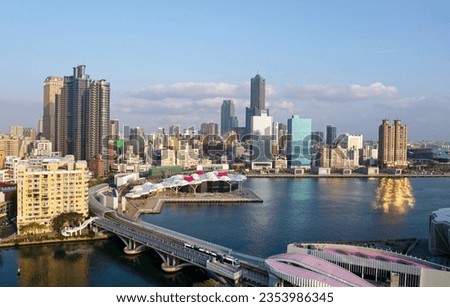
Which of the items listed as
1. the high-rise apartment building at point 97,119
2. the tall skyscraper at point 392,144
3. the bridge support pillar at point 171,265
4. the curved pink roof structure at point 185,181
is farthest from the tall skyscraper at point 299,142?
the bridge support pillar at point 171,265

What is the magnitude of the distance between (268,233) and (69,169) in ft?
11.2

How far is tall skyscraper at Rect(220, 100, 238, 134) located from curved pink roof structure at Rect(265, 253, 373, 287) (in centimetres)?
4326

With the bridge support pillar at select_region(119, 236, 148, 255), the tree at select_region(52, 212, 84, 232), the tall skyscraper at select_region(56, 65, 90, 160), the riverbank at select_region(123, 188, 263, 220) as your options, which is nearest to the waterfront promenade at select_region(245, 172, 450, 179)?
the riverbank at select_region(123, 188, 263, 220)

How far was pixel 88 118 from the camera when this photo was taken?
Answer: 17.7m

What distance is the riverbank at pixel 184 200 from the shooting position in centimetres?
932

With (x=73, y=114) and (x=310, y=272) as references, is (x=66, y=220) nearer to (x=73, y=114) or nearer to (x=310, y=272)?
(x=310, y=272)

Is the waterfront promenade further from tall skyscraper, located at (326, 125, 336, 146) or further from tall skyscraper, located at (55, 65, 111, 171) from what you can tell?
tall skyscraper, located at (326, 125, 336, 146)

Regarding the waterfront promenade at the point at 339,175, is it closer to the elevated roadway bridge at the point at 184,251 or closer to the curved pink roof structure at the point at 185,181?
the curved pink roof structure at the point at 185,181

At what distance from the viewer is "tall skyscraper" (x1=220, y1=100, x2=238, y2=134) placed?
47019 millimetres

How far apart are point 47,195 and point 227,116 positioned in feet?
135

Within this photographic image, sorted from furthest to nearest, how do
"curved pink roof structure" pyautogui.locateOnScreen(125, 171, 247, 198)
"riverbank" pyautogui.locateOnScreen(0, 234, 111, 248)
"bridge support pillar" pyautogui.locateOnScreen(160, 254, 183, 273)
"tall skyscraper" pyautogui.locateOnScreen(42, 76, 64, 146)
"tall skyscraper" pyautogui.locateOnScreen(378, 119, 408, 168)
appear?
"tall skyscraper" pyautogui.locateOnScreen(42, 76, 64, 146)
"tall skyscraper" pyautogui.locateOnScreen(378, 119, 408, 168)
"curved pink roof structure" pyautogui.locateOnScreen(125, 171, 247, 198)
"riverbank" pyautogui.locateOnScreen(0, 234, 111, 248)
"bridge support pillar" pyautogui.locateOnScreen(160, 254, 183, 273)

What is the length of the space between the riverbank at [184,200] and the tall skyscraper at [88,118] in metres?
6.32
